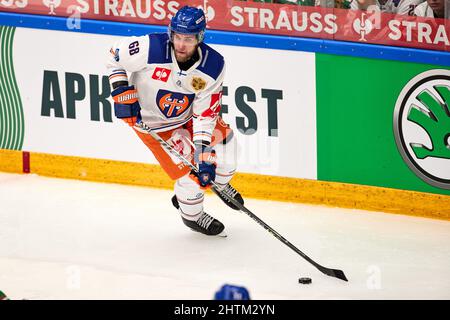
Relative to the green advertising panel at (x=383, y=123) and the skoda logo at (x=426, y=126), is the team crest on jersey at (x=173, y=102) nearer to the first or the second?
the green advertising panel at (x=383, y=123)

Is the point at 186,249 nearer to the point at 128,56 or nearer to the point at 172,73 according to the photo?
the point at 172,73

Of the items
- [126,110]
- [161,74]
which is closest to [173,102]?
[161,74]

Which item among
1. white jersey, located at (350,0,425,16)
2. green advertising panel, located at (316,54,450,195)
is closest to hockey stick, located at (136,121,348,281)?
green advertising panel, located at (316,54,450,195)

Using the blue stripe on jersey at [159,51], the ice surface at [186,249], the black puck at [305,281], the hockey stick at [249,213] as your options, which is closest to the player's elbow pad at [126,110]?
the hockey stick at [249,213]

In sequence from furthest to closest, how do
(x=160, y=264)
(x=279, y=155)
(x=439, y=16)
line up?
(x=279, y=155), (x=439, y=16), (x=160, y=264)

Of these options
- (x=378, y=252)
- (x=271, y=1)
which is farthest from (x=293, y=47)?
(x=378, y=252)

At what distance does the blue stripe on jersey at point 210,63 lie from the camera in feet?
22.9

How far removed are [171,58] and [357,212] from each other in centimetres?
158

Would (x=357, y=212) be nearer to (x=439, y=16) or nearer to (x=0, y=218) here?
(x=439, y=16)

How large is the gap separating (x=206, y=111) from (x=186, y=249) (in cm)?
78

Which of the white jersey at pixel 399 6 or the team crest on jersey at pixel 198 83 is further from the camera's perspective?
the white jersey at pixel 399 6

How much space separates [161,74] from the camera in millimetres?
7027

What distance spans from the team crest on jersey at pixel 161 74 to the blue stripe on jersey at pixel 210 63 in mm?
176

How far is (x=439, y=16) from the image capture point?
745cm
